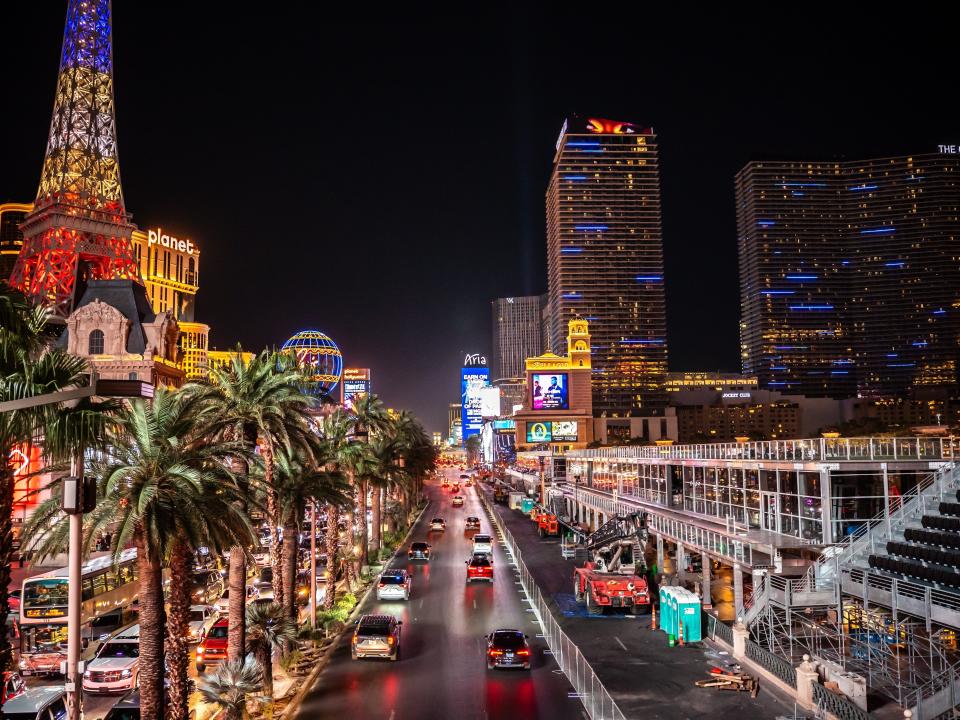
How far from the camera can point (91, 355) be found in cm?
7650

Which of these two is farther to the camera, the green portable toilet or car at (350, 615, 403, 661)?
the green portable toilet

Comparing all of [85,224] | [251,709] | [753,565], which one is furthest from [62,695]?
[85,224]

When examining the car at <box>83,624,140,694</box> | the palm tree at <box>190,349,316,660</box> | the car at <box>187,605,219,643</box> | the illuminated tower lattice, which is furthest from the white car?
the illuminated tower lattice

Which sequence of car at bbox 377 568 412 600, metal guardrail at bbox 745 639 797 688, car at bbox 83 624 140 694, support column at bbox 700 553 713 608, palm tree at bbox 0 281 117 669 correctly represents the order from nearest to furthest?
palm tree at bbox 0 281 117 669 < metal guardrail at bbox 745 639 797 688 < car at bbox 83 624 140 694 < support column at bbox 700 553 713 608 < car at bbox 377 568 412 600

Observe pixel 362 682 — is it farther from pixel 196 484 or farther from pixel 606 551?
pixel 606 551

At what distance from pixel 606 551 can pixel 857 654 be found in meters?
14.1

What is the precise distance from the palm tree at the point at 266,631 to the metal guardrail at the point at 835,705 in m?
14.9

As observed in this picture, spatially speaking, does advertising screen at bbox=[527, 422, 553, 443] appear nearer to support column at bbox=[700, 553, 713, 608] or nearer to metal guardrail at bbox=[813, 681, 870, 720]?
support column at bbox=[700, 553, 713, 608]

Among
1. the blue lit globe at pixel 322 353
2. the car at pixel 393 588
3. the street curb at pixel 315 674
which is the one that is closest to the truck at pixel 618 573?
the car at pixel 393 588

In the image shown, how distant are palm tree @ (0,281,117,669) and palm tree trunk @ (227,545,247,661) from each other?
655 centimetres

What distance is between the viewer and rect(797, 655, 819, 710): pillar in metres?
20.5

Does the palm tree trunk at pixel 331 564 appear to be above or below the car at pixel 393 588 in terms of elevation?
above

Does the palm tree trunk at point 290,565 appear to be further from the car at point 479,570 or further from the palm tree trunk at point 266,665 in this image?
the car at point 479,570

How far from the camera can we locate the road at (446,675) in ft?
68.4
